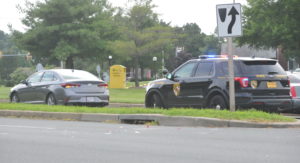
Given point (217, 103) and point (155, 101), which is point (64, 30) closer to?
point (155, 101)

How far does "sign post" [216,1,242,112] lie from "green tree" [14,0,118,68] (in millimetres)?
31631

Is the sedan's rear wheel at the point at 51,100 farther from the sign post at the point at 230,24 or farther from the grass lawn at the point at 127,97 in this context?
the sign post at the point at 230,24

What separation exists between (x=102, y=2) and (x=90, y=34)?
8.28 m

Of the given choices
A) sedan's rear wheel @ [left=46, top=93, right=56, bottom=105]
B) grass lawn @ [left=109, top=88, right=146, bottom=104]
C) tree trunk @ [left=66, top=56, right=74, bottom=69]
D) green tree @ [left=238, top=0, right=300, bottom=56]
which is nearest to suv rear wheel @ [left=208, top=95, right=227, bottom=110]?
sedan's rear wheel @ [left=46, top=93, right=56, bottom=105]

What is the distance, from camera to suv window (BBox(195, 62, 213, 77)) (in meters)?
14.3

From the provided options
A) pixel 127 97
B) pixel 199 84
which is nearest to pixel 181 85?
pixel 199 84

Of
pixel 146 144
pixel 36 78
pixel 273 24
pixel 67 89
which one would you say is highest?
pixel 273 24

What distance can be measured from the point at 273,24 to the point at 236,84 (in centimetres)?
3072

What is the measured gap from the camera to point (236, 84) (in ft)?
44.1

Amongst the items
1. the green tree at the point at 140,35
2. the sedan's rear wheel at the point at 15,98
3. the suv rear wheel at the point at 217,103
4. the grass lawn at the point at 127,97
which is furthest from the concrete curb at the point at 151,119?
the green tree at the point at 140,35

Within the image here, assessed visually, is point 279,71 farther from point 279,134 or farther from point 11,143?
point 11,143

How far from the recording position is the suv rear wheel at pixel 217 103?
13.6 metres

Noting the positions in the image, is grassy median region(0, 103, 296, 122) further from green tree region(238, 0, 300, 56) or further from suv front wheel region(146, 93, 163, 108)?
green tree region(238, 0, 300, 56)

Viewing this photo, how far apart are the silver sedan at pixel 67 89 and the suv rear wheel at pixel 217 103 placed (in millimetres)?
4539
